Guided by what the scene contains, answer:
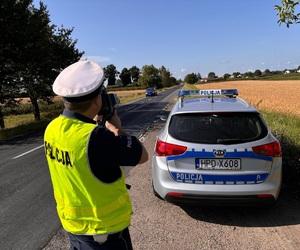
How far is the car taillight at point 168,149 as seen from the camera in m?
3.99

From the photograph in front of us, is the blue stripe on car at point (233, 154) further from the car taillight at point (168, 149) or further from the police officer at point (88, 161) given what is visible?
the police officer at point (88, 161)

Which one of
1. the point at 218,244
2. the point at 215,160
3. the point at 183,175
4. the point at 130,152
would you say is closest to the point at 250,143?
the point at 215,160

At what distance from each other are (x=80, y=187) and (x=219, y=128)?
111 inches

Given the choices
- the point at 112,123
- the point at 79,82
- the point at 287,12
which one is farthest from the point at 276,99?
the point at 79,82

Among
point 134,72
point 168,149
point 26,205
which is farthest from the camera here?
point 134,72

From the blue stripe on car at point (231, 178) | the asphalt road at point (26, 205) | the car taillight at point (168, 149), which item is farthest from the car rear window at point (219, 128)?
the asphalt road at point (26, 205)

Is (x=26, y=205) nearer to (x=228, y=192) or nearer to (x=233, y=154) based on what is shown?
(x=228, y=192)

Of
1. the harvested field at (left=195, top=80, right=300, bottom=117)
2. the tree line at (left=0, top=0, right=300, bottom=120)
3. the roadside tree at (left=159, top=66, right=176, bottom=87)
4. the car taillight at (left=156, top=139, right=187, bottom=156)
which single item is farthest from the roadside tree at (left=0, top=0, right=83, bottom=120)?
the roadside tree at (left=159, top=66, right=176, bottom=87)

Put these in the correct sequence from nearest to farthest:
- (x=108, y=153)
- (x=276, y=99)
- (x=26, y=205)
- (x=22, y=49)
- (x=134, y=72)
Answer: (x=108, y=153) → (x=26, y=205) → (x=22, y=49) → (x=276, y=99) → (x=134, y=72)

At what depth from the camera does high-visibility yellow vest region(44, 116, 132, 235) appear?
1.55 metres

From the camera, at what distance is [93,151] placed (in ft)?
4.99

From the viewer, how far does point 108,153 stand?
5.02 ft

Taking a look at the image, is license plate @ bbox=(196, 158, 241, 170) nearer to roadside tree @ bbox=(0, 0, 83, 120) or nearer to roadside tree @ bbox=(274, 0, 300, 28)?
roadside tree @ bbox=(274, 0, 300, 28)

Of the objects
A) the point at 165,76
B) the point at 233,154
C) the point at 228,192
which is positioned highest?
the point at 233,154
